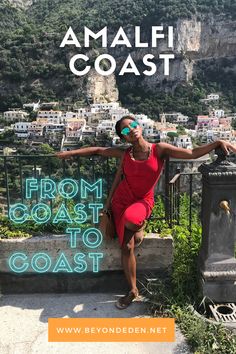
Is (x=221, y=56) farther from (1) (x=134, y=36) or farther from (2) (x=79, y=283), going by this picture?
(2) (x=79, y=283)

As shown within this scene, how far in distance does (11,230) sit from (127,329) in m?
1.35

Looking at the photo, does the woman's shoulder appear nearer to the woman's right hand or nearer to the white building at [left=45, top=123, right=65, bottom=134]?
the woman's right hand

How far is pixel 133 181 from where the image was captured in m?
3.19

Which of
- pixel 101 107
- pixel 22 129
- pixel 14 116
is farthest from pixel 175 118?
pixel 14 116

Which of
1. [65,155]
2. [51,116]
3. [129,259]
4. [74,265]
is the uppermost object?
[51,116]

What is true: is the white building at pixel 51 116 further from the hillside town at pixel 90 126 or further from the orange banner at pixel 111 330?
the orange banner at pixel 111 330

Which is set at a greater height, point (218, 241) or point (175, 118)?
point (175, 118)

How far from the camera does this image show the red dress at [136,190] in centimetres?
315

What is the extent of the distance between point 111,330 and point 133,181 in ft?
3.65

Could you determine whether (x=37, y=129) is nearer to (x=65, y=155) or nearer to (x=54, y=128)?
(x=54, y=128)

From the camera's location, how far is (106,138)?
5222 centimetres

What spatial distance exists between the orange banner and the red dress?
2.02 feet

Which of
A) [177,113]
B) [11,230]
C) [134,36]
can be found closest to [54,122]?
[177,113]

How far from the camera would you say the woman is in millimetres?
3145
